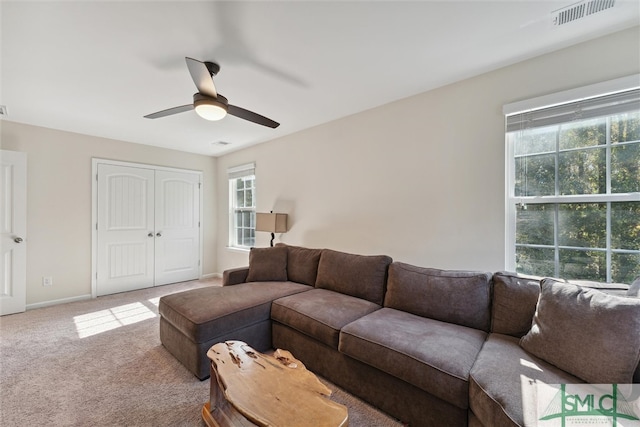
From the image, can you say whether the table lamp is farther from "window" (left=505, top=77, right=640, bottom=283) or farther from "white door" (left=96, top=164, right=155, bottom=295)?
"window" (left=505, top=77, right=640, bottom=283)

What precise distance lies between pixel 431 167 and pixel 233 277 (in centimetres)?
246

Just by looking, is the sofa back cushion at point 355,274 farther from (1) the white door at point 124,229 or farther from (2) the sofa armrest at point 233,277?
(1) the white door at point 124,229

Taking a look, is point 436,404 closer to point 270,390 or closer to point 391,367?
point 391,367

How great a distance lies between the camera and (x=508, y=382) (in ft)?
4.09

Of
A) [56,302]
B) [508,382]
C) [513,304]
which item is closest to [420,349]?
[508,382]

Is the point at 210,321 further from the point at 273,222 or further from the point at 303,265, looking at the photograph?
the point at 273,222

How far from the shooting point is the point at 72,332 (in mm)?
2850

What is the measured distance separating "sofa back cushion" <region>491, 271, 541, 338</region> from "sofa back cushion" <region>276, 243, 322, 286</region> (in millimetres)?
1704

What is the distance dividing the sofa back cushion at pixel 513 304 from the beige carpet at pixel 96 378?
966 mm

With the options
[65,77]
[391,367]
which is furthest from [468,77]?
[65,77]

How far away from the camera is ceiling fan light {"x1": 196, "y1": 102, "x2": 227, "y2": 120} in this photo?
2053mm

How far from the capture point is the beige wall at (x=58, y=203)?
11.6 ft

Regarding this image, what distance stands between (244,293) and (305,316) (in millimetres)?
734
